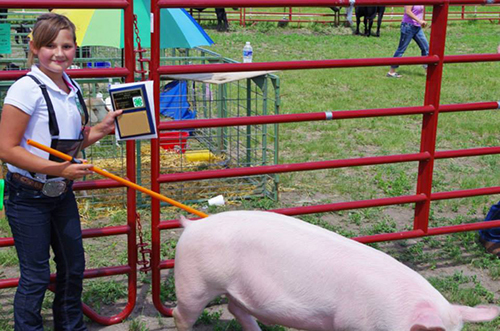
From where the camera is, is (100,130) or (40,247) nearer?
(40,247)

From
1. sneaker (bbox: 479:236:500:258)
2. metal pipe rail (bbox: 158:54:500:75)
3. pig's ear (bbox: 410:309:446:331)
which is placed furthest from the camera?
sneaker (bbox: 479:236:500:258)

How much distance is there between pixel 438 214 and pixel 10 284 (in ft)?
11.7

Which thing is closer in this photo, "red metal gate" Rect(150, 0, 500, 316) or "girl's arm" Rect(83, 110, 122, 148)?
"girl's arm" Rect(83, 110, 122, 148)

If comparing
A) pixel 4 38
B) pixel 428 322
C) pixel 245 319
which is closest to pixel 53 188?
pixel 245 319

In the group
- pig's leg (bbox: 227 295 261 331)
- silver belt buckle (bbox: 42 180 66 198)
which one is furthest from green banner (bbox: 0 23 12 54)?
pig's leg (bbox: 227 295 261 331)

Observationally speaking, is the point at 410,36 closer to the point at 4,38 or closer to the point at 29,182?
the point at 4,38

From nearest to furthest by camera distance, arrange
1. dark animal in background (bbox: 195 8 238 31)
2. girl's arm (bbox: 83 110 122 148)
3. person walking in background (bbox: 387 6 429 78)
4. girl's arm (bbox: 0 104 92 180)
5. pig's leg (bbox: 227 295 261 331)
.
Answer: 1. girl's arm (bbox: 0 104 92 180)
2. girl's arm (bbox: 83 110 122 148)
3. pig's leg (bbox: 227 295 261 331)
4. person walking in background (bbox: 387 6 429 78)
5. dark animal in background (bbox: 195 8 238 31)

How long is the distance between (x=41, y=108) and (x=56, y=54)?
0.24 meters

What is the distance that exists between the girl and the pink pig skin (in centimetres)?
57

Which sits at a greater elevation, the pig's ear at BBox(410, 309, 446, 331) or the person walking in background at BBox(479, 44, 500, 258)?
the pig's ear at BBox(410, 309, 446, 331)

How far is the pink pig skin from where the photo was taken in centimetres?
238

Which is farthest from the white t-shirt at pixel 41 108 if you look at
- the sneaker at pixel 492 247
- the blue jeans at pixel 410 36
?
the blue jeans at pixel 410 36

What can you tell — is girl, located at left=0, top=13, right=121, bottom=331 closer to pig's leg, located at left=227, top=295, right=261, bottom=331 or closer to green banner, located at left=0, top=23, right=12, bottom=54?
pig's leg, located at left=227, top=295, right=261, bottom=331

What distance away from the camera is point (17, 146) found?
2.64m
